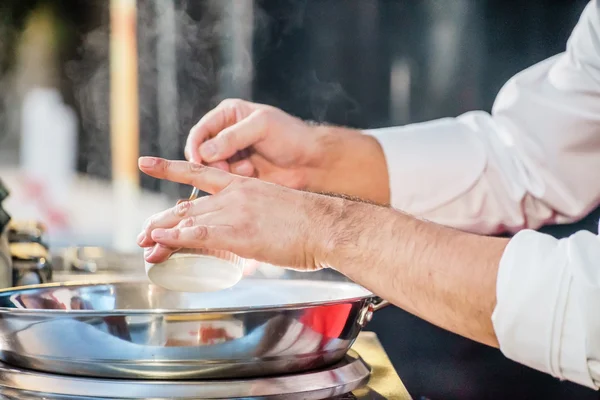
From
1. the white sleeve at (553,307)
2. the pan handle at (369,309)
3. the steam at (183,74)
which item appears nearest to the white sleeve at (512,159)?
the steam at (183,74)

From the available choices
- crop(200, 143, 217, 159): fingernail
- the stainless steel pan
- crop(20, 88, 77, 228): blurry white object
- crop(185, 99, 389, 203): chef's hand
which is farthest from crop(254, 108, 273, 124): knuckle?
crop(20, 88, 77, 228): blurry white object

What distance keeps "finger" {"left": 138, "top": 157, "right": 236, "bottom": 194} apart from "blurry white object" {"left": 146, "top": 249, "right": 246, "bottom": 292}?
80mm

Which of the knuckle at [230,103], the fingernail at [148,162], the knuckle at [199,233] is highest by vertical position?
the knuckle at [230,103]

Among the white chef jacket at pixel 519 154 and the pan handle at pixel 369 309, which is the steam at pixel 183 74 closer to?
the white chef jacket at pixel 519 154

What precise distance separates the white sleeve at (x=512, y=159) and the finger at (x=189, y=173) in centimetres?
55

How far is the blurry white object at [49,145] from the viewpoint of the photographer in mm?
1993

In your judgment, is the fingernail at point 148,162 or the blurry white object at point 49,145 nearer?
the fingernail at point 148,162

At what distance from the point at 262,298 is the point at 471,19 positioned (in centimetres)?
97

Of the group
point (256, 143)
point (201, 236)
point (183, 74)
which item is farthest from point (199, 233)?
point (183, 74)

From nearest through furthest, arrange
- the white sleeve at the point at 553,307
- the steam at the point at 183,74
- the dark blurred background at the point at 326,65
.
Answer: the white sleeve at the point at 553,307 < the dark blurred background at the point at 326,65 < the steam at the point at 183,74

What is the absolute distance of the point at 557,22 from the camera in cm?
171

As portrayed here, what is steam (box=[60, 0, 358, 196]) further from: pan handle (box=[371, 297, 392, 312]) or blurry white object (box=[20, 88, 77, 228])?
pan handle (box=[371, 297, 392, 312])

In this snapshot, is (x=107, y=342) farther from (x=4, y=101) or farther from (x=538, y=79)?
(x=4, y=101)

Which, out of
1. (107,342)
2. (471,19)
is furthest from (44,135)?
(107,342)
